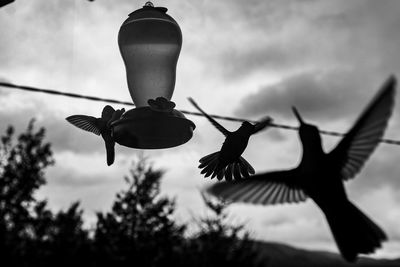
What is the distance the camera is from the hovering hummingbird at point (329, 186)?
2195mm

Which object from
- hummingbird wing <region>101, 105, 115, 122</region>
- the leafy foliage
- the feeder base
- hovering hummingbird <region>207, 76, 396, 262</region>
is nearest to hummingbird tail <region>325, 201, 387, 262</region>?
hovering hummingbird <region>207, 76, 396, 262</region>

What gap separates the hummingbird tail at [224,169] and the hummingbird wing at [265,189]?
0.27 m

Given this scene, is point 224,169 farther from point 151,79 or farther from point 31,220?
point 31,220

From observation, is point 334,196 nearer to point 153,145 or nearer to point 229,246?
point 153,145

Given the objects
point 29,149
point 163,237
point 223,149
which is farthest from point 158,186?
point 223,149

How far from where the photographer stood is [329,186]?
2516 millimetres

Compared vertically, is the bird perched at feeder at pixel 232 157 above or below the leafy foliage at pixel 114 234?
below

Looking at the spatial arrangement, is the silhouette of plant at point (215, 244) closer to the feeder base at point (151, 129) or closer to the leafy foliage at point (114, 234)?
the leafy foliage at point (114, 234)

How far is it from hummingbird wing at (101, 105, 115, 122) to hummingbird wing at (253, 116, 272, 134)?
1248 millimetres

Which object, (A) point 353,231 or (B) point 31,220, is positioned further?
(B) point 31,220

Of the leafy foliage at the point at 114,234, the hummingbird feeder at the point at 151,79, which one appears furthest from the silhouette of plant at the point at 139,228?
the hummingbird feeder at the point at 151,79

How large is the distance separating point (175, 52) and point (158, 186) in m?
24.8

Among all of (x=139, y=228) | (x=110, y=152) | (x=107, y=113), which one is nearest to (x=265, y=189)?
(x=110, y=152)

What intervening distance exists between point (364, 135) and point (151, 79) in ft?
8.81
